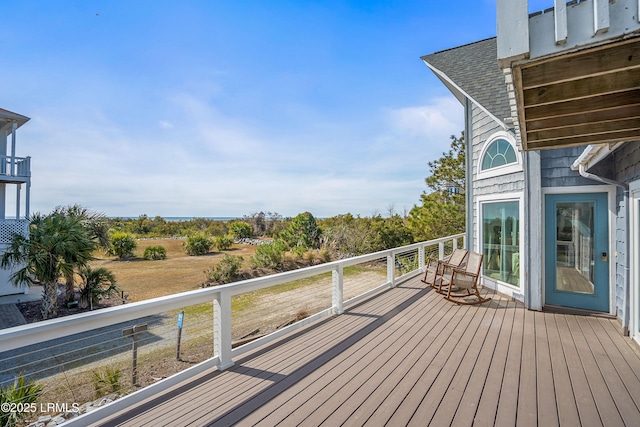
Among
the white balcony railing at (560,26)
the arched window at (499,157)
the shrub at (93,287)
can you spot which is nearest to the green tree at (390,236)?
the arched window at (499,157)

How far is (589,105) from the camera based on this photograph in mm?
2021

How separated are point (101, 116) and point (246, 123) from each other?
15.9ft

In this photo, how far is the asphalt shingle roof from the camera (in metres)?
5.40

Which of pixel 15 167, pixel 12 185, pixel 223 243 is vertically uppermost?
pixel 15 167

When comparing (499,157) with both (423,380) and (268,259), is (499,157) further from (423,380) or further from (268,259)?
(268,259)

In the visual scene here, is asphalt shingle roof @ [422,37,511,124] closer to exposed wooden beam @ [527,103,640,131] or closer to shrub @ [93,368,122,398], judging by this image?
exposed wooden beam @ [527,103,640,131]

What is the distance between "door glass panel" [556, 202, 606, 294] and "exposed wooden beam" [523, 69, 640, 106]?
11.1 ft

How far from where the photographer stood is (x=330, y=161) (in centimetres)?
1850

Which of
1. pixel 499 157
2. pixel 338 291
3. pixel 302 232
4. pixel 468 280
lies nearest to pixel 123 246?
pixel 302 232

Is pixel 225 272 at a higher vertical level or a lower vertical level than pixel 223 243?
lower

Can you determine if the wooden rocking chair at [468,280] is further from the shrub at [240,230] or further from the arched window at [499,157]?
the shrub at [240,230]

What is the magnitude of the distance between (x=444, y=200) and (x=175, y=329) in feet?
38.1

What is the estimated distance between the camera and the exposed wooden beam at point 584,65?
1.42 meters

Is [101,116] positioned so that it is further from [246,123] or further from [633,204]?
[633,204]
